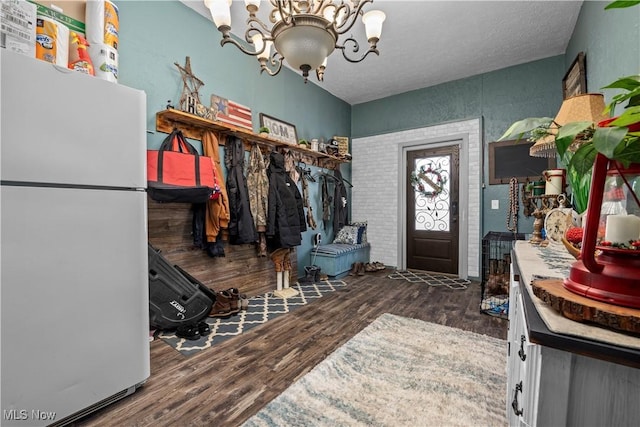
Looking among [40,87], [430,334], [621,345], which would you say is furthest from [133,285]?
[430,334]

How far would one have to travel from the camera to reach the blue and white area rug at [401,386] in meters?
1.28

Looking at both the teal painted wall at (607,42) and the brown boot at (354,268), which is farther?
the brown boot at (354,268)

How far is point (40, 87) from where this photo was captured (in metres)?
1.15

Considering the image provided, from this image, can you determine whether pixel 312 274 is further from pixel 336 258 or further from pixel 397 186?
pixel 397 186

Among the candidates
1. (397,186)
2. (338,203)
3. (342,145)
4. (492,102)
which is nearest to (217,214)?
(338,203)

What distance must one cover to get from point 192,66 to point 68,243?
2.01 meters

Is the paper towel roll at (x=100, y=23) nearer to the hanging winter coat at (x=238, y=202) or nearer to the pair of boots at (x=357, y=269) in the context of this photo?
the hanging winter coat at (x=238, y=202)

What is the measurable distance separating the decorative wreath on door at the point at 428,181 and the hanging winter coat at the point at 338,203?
1.10 metres

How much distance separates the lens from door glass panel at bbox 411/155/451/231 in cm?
400

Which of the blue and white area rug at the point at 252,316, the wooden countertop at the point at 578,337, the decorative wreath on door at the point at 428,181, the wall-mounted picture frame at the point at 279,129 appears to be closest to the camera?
the wooden countertop at the point at 578,337

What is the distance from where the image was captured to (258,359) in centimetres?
178

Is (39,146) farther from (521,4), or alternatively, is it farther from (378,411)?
(521,4)

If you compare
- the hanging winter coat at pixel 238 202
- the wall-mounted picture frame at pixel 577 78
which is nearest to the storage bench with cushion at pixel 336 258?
the hanging winter coat at pixel 238 202

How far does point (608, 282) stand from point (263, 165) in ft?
9.04
